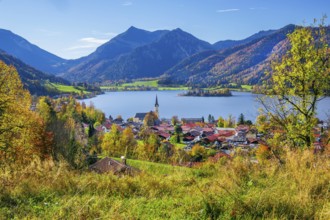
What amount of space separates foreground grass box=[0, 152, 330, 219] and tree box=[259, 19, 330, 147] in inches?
211

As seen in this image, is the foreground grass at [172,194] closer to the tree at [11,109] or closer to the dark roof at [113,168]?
the dark roof at [113,168]

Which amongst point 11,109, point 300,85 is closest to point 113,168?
point 300,85

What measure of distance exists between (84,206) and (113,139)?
147 feet

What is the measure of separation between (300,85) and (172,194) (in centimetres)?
827

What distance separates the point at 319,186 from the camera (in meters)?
5.04

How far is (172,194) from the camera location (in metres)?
5.38

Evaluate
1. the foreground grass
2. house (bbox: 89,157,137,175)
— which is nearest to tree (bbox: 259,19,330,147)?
the foreground grass

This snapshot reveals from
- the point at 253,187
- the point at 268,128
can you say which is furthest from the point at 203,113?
the point at 253,187

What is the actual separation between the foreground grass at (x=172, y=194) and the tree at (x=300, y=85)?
535 cm

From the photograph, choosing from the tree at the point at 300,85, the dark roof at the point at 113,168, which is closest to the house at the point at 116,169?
the dark roof at the point at 113,168

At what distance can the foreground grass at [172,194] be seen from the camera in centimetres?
423

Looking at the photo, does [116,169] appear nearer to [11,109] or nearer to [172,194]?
[172,194]

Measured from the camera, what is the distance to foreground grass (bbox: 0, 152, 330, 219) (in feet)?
13.9

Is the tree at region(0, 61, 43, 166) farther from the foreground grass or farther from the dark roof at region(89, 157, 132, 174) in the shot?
the foreground grass
